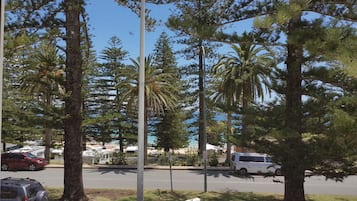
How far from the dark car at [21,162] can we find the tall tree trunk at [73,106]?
54.9 feet

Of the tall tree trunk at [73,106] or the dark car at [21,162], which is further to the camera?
the dark car at [21,162]

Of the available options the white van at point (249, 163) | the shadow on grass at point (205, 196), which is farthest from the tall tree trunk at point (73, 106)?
the white van at point (249, 163)

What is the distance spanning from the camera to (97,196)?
1802 cm

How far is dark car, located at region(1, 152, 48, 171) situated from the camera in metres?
31.9

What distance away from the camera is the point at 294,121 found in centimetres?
1498

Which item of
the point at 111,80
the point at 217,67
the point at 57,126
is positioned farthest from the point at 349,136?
the point at 111,80

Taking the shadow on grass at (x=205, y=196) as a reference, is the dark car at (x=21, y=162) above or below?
above

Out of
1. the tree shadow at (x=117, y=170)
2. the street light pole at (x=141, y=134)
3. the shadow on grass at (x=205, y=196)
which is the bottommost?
the shadow on grass at (x=205, y=196)

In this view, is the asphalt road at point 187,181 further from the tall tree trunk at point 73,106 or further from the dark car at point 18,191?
the dark car at point 18,191

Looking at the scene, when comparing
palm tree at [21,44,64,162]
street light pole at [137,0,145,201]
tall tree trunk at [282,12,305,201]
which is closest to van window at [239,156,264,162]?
tall tree trunk at [282,12,305,201]

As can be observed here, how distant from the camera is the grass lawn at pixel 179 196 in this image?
58.9 ft

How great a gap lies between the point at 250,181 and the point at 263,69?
10.3 m

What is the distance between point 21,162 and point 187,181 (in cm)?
1389

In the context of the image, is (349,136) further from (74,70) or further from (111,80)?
(111,80)
